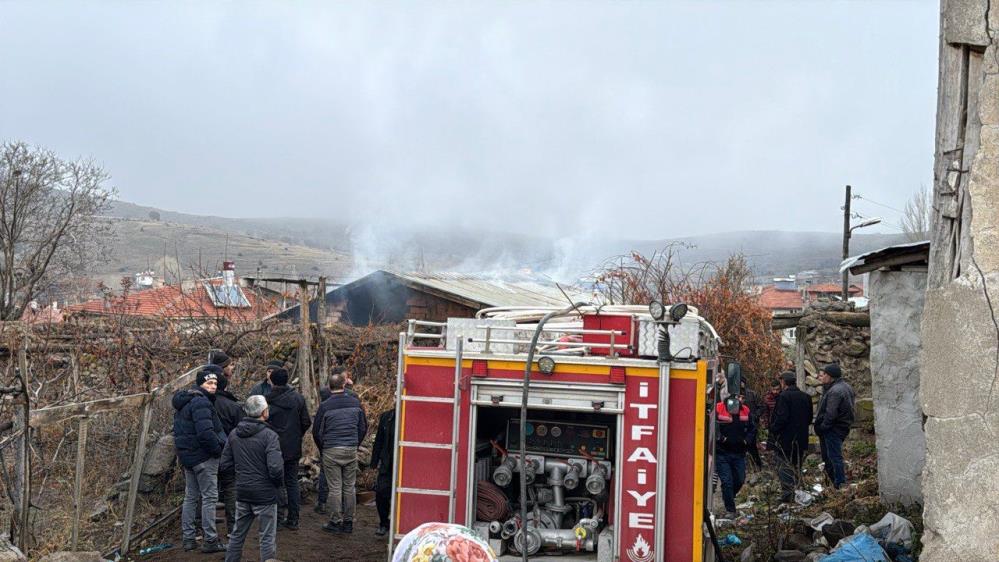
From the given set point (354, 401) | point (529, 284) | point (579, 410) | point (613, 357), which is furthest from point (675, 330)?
point (529, 284)

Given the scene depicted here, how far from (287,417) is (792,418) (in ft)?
20.3

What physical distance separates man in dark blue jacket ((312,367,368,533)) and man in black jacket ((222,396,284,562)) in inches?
76.3

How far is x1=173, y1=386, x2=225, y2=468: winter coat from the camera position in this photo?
9422 mm

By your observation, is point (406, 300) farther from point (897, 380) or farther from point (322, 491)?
point (897, 380)

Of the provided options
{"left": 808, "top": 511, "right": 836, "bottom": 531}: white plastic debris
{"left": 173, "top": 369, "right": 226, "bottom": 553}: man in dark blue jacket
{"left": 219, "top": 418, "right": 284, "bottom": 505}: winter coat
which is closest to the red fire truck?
{"left": 219, "top": 418, "right": 284, "bottom": 505}: winter coat

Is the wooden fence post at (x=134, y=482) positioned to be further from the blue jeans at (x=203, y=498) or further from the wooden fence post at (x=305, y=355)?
the wooden fence post at (x=305, y=355)

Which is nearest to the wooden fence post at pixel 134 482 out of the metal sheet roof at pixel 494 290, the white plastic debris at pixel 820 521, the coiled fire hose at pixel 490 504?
the coiled fire hose at pixel 490 504

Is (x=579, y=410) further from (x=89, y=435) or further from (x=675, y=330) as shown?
(x=89, y=435)

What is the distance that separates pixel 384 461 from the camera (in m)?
10.3

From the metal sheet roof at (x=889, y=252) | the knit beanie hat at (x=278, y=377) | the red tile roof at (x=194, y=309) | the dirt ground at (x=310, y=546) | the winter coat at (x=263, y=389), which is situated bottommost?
the dirt ground at (x=310, y=546)

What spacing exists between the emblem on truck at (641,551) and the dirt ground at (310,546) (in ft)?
12.0

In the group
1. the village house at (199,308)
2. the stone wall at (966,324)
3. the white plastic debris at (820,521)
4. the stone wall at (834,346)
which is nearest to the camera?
the stone wall at (966,324)

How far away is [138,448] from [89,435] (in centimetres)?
280

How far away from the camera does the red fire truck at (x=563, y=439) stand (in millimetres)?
7133
